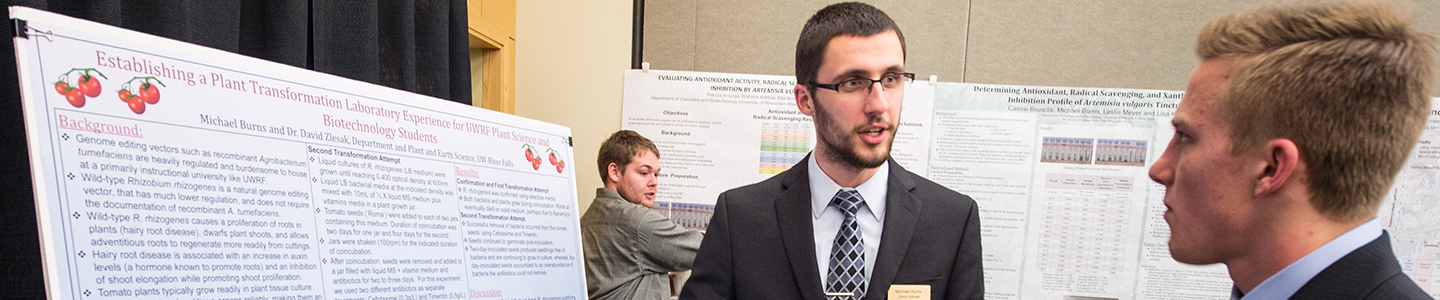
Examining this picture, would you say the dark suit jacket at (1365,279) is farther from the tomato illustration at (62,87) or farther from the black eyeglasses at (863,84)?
the tomato illustration at (62,87)

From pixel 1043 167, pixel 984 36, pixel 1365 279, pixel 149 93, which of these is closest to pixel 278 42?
pixel 149 93

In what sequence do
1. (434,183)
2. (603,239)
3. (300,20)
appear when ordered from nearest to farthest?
(434,183) < (300,20) < (603,239)

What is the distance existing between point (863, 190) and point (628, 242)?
127 cm

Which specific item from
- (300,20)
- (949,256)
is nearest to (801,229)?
(949,256)

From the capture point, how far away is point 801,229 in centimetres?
122

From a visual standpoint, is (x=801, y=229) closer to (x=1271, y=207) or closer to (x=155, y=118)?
(x=1271, y=207)

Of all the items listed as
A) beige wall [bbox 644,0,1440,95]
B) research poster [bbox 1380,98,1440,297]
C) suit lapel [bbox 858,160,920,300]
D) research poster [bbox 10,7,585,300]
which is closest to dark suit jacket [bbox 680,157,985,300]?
suit lapel [bbox 858,160,920,300]

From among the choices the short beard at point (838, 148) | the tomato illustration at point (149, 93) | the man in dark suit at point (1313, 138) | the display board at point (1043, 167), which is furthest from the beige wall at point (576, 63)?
the man in dark suit at point (1313, 138)

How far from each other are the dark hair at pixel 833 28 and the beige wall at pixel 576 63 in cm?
163

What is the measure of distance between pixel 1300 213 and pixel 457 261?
1278mm

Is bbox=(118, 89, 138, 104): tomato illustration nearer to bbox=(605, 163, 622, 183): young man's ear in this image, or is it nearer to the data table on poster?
bbox=(605, 163, 622, 183): young man's ear

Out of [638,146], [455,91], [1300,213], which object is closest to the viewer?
[1300,213]

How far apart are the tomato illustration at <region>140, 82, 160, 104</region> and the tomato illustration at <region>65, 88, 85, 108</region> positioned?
0.06 m

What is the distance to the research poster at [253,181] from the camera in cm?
76
